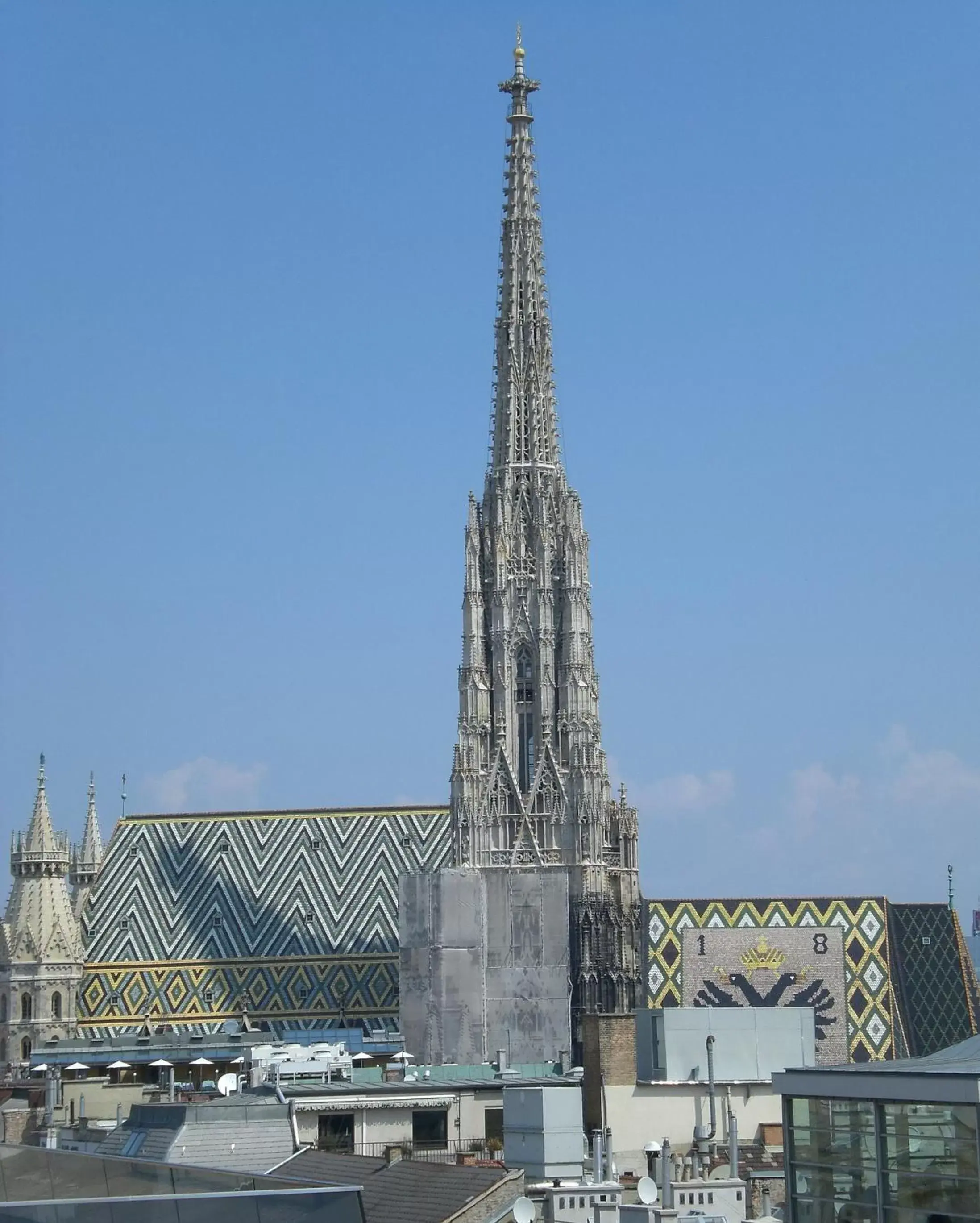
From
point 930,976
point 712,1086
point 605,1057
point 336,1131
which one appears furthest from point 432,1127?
point 930,976

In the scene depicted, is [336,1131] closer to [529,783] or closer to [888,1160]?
[888,1160]

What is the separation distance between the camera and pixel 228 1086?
5825 cm

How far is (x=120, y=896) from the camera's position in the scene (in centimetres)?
11600

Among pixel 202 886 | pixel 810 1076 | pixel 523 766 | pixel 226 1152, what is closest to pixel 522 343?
pixel 523 766

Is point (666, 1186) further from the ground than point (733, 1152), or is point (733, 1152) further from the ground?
point (733, 1152)

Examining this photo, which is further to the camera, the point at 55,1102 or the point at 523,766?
the point at 523,766

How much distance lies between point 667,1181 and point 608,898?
6382 cm

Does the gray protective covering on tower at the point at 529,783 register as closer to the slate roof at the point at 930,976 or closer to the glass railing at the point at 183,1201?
the slate roof at the point at 930,976

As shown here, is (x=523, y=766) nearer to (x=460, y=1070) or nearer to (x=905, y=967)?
(x=905, y=967)

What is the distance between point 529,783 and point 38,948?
2413 centimetres

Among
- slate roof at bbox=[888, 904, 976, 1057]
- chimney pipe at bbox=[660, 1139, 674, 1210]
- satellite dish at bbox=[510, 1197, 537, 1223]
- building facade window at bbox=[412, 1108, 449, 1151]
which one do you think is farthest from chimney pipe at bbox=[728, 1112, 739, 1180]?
slate roof at bbox=[888, 904, 976, 1057]

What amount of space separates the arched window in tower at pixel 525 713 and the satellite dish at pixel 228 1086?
44.0 metres

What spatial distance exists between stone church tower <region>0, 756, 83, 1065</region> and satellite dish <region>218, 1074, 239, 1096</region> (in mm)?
51838

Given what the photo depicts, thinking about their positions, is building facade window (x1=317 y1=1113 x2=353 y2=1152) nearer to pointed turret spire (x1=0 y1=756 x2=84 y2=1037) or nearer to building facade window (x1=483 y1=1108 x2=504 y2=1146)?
building facade window (x1=483 y1=1108 x2=504 y2=1146)
